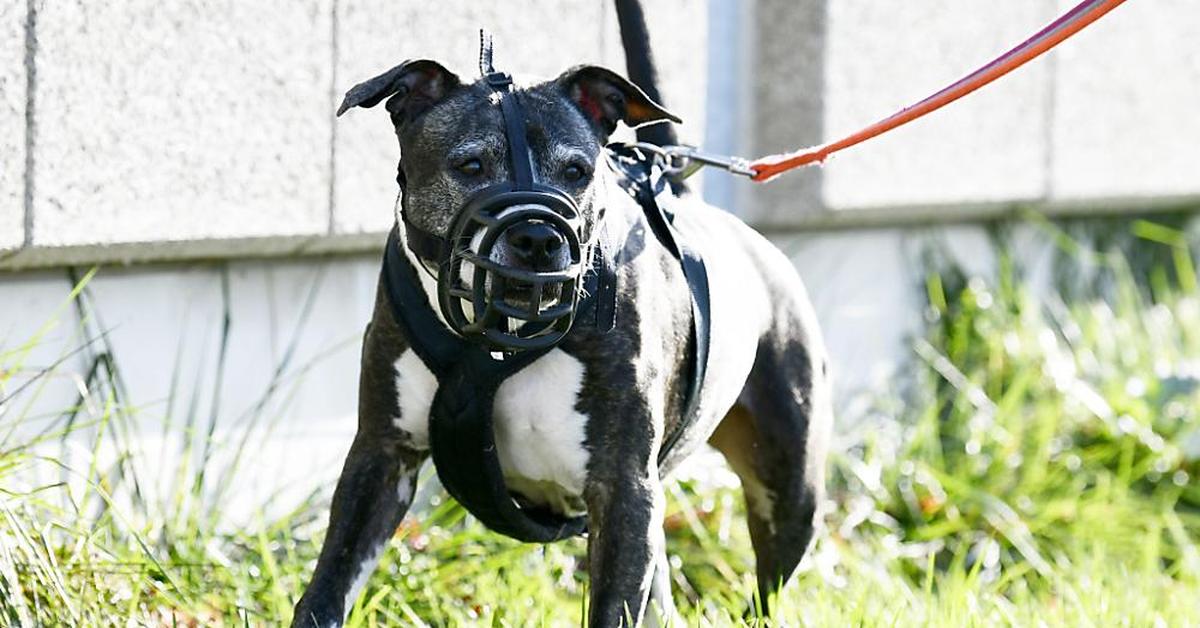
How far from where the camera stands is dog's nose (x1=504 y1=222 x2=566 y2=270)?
10.4 ft

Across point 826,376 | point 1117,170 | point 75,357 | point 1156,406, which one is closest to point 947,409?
point 1156,406

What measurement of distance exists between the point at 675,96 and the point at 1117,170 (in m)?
2.52

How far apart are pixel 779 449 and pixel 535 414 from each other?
0.95m

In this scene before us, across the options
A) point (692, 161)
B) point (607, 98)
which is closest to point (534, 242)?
point (607, 98)

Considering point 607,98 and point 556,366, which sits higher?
→ point 607,98

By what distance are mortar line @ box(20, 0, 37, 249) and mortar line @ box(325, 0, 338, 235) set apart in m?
0.86

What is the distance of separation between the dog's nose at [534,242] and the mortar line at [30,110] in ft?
5.22

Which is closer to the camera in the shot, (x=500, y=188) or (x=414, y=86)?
(x=500, y=188)

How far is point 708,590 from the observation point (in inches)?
203

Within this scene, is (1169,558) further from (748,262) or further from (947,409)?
(748,262)

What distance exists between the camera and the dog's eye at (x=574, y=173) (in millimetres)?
3395

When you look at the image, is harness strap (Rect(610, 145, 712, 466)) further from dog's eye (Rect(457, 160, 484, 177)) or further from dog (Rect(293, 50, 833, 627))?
dog's eye (Rect(457, 160, 484, 177))

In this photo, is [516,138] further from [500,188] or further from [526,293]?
[526,293]

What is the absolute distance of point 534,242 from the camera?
10.4ft
